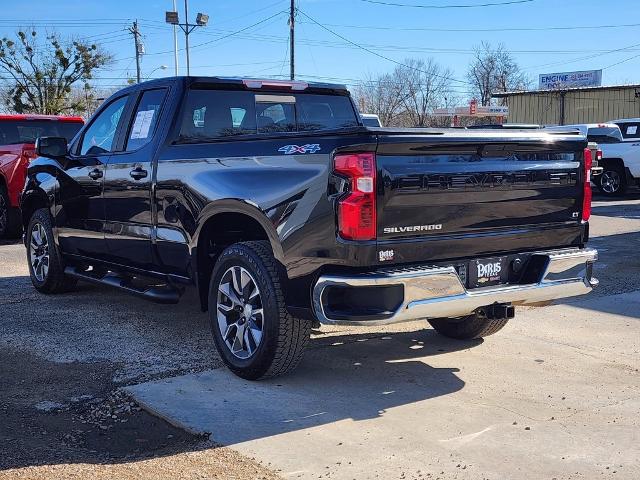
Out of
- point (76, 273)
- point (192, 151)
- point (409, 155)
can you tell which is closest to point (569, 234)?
point (409, 155)

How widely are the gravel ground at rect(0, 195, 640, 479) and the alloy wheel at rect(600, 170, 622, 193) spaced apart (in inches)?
469

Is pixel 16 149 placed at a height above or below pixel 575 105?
below

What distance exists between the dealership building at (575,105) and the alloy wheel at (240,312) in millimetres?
34057

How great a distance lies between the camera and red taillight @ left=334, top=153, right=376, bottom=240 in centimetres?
409

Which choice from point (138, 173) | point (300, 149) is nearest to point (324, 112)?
point (138, 173)

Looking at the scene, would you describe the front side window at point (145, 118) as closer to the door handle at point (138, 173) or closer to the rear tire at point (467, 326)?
the door handle at point (138, 173)

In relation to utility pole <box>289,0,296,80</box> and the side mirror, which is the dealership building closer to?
utility pole <box>289,0,296,80</box>

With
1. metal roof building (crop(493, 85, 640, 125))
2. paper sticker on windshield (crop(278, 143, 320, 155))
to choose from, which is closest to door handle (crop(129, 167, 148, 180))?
paper sticker on windshield (crop(278, 143, 320, 155))

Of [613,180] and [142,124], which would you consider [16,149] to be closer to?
[142,124]

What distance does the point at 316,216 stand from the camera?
424 centimetres

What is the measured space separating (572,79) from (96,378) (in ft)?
197

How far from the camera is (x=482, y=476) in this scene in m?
3.53

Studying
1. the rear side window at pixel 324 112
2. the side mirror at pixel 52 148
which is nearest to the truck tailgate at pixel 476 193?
the rear side window at pixel 324 112

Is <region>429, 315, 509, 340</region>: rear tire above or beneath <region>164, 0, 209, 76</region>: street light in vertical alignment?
beneath
